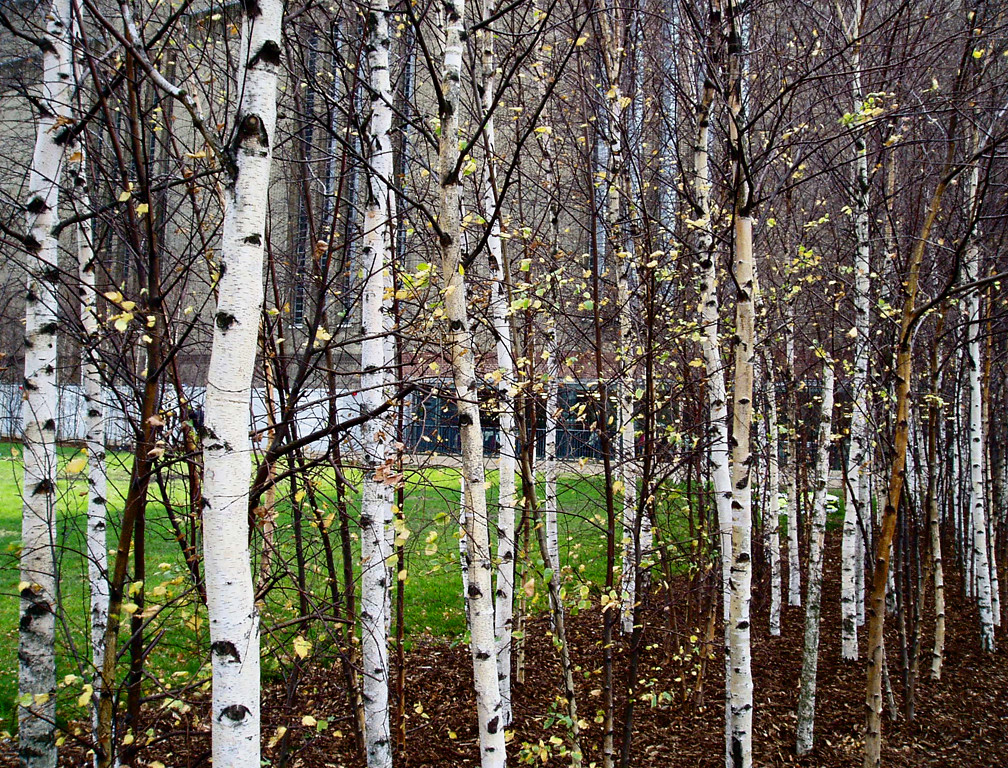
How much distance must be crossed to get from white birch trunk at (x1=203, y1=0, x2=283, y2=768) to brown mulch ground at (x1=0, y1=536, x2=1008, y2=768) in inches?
97.5

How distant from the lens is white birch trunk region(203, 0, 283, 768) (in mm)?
2547

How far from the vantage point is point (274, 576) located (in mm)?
3354

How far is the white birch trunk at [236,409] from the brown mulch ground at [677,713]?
2.48 metres

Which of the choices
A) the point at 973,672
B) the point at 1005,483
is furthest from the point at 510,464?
the point at 1005,483

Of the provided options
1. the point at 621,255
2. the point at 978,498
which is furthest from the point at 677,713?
the point at 621,255

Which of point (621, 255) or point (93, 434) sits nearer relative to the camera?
point (93, 434)

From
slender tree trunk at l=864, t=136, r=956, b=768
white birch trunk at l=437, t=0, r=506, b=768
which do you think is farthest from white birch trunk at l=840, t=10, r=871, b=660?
white birch trunk at l=437, t=0, r=506, b=768

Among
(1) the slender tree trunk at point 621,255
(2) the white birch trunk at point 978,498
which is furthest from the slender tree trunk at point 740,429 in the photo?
(2) the white birch trunk at point 978,498

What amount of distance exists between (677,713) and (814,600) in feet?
5.60

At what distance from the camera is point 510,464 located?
5191 mm

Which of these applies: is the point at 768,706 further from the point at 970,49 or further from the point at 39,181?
the point at 39,181

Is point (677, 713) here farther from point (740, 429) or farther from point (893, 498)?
point (740, 429)

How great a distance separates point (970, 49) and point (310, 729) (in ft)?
23.6

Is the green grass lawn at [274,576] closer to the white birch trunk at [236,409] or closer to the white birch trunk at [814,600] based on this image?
the white birch trunk at [236,409]
